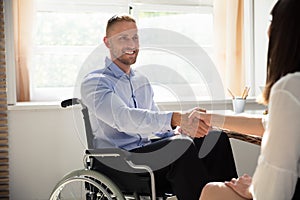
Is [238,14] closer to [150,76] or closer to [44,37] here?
[150,76]

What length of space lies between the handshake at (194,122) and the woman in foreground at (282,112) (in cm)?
94

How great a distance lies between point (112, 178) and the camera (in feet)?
7.32

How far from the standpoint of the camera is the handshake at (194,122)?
2246mm

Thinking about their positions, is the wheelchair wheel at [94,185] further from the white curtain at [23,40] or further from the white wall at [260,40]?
the white wall at [260,40]

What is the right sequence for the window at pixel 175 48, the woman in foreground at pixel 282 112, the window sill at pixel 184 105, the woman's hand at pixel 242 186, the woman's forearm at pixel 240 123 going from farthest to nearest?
the window at pixel 175 48 < the window sill at pixel 184 105 < the woman's forearm at pixel 240 123 < the woman's hand at pixel 242 186 < the woman in foreground at pixel 282 112

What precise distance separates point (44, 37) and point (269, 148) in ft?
8.34

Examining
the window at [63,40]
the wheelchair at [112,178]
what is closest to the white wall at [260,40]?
the window at [63,40]

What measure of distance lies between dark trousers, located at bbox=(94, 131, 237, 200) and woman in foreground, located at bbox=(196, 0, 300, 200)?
0.81 meters

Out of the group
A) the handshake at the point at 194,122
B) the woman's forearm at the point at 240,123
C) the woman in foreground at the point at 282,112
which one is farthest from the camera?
the handshake at the point at 194,122

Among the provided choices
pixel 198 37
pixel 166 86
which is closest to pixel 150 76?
pixel 166 86

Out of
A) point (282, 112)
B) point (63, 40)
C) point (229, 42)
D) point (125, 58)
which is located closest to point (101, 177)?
point (125, 58)

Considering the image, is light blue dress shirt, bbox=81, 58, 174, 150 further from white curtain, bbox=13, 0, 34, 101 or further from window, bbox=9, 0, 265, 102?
white curtain, bbox=13, 0, 34, 101

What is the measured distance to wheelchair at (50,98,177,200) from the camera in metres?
2.11

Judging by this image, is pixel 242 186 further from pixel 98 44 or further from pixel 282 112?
pixel 98 44
